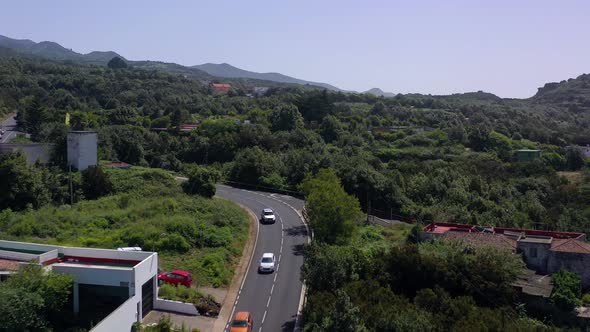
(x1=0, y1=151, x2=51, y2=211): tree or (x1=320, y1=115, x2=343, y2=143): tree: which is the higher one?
(x1=320, y1=115, x2=343, y2=143): tree

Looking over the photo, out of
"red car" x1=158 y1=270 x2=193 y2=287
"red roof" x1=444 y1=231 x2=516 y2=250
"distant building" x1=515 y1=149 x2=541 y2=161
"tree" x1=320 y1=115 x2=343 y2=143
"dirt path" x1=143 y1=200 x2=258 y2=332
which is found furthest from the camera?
"distant building" x1=515 y1=149 x2=541 y2=161

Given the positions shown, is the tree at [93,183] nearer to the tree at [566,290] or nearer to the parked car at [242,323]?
the parked car at [242,323]

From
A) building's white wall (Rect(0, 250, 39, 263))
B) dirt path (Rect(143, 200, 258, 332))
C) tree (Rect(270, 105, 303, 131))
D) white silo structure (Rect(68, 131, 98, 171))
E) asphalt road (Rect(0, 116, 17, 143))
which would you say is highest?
tree (Rect(270, 105, 303, 131))

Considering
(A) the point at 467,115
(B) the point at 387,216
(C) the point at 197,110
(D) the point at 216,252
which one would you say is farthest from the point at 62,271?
(A) the point at 467,115

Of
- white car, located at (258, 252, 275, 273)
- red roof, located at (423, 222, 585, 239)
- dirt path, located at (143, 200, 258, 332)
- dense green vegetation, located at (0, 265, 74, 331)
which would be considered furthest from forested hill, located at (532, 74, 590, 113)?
dense green vegetation, located at (0, 265, 74, 331)

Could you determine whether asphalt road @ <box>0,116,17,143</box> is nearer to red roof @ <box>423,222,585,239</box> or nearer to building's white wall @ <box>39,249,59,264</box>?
building's white wall @ <box>39,249,59,264</box>

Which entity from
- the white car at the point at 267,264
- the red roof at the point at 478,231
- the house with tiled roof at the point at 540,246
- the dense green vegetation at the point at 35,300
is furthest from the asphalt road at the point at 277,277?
the house with tiled roof at the point at 540,246

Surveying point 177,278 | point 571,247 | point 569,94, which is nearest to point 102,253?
point 177,278
